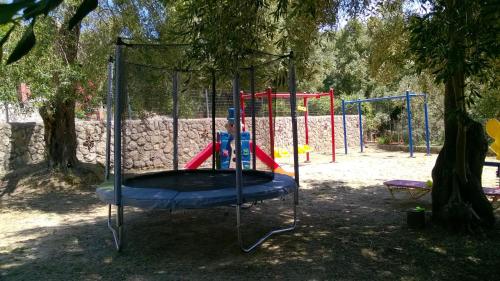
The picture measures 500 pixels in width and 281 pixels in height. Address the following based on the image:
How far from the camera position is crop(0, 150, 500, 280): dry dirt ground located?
3568 mm

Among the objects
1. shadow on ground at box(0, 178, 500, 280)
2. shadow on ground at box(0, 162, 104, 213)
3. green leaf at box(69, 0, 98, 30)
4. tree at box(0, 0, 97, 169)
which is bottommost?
shadow on ground at box(0, 178, 500, 280)

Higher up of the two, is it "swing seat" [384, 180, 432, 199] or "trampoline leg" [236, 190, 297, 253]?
"swing seat" [384, 180, 432, 199]

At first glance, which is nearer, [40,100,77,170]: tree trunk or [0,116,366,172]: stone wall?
[40,100,77,170]: tree trunk

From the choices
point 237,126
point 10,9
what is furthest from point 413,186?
point 10,9

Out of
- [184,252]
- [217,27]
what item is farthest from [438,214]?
[217,27]

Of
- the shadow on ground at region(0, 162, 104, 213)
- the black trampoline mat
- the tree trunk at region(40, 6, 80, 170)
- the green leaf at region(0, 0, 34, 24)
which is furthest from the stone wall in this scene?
the green leaf at region(0, 0, 34, 24)

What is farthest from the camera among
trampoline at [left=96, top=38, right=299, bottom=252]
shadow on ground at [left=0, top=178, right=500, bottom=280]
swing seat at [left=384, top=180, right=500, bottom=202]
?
swing seat at [left=384, top=180, right=500, bottom=202]

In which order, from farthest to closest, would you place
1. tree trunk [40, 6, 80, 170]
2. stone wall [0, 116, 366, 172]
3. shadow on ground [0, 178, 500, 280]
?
stone wall [0, 116, 366, 172], tree trunk [40, 6, 80, 170], shadow on ground [0, 178, 500, 280]

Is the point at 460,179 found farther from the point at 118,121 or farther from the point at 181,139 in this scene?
the point at 181,139

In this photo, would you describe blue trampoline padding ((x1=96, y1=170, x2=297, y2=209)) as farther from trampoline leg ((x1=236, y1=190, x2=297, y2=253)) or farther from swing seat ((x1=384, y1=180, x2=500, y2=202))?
swing seat ((x1=384, y1=180, x2=500, y2=202))

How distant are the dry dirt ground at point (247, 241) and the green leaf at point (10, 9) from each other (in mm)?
3093

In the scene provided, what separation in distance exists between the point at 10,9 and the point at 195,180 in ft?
17.1

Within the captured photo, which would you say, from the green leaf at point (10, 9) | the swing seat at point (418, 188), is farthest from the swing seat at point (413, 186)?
the green leaf at point (10, 9)

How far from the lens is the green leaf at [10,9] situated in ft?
1.94
